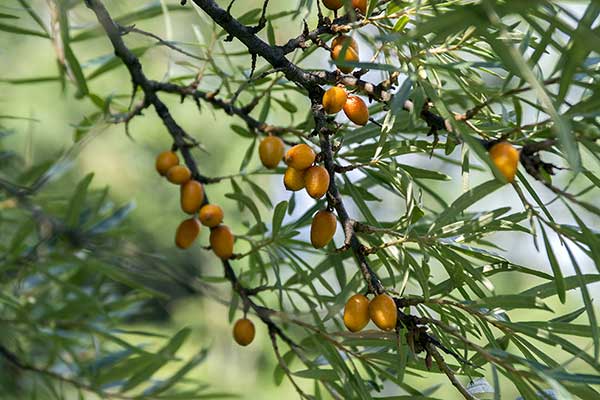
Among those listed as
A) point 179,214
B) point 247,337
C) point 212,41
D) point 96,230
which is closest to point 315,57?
point 179,214

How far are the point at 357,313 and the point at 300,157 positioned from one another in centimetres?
11

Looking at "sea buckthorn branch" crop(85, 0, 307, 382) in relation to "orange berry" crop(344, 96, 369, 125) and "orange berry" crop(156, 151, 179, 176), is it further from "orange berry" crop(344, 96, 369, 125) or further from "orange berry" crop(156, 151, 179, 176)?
"orange berry" crop(344, 96, 369, 125)

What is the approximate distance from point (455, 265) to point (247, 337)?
0.90 feet

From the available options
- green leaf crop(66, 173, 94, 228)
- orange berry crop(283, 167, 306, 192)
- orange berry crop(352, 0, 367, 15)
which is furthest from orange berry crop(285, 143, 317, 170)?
green leaf crop(66, 173, 94, 228)

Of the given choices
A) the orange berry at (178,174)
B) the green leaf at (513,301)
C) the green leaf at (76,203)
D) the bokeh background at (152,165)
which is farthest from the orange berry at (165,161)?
the bokeh background at (152,165)

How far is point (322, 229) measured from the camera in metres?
0.55

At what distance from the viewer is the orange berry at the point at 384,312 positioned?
504 mm

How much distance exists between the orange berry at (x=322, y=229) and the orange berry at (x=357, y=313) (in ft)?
0.16

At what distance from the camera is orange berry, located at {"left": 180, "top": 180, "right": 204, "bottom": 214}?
74 centimetres

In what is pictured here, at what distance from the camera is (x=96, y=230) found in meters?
1.00

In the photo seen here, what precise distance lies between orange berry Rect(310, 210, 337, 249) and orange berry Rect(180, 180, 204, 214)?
8.6 inches

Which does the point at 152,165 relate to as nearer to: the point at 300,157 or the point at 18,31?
the point at 18,31

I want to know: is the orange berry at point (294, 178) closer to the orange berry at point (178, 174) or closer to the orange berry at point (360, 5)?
the orange berry at point (360, 5)

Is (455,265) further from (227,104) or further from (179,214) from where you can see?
(179,214)
